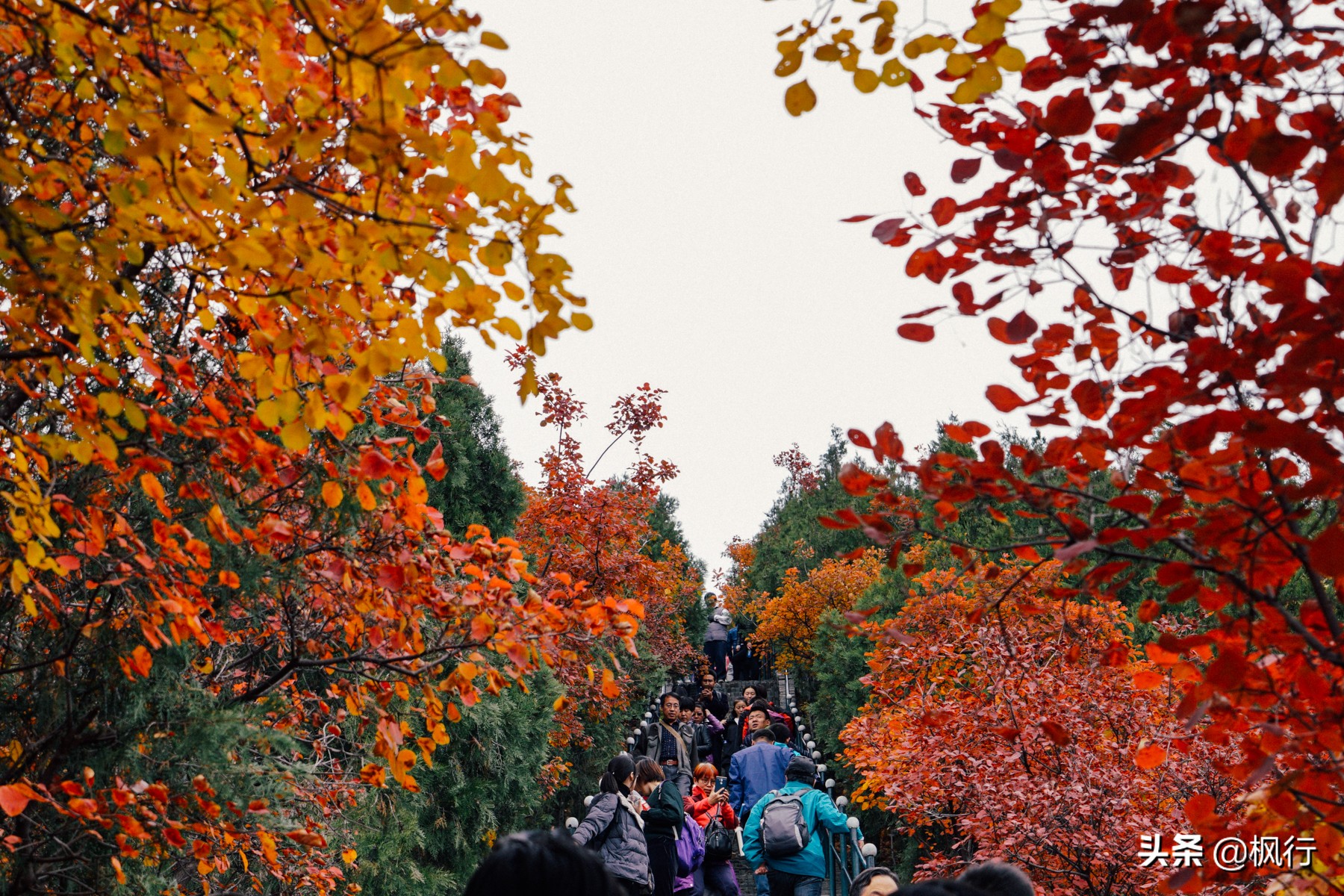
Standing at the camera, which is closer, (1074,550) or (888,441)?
(1074,550)

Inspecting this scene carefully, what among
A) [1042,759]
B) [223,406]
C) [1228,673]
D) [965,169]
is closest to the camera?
[1228,673]

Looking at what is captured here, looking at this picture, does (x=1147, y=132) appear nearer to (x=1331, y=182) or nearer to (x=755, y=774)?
(x=1331, y=182)

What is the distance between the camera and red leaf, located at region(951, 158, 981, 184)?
2.24 m

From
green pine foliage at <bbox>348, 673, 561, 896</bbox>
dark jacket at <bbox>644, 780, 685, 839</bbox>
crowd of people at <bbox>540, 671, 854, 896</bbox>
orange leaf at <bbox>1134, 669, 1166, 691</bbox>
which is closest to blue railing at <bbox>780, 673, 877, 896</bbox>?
crowd of people at <bbox>540, 671, 854, 896</bbox>

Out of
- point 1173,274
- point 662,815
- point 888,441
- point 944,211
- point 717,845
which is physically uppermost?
point 944,211

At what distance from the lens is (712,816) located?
775 cm

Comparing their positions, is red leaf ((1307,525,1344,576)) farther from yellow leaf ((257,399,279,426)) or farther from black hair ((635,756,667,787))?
black hair ((635,756,667,787))

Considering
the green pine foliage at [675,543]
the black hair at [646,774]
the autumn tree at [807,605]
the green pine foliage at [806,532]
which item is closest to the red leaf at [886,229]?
the black hair at [646,774]

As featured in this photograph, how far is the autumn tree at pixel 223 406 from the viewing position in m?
2.18

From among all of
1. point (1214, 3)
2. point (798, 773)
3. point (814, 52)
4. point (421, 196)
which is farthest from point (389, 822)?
point (1214, 3)

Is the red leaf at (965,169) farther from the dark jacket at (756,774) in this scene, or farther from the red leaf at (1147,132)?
the dark jacket at (756,774)

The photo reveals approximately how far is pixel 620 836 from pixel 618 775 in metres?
0.36

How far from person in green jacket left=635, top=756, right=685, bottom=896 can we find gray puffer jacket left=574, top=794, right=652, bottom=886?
0.18 metres

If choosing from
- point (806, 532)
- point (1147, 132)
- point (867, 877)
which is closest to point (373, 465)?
point (1147, 132)
